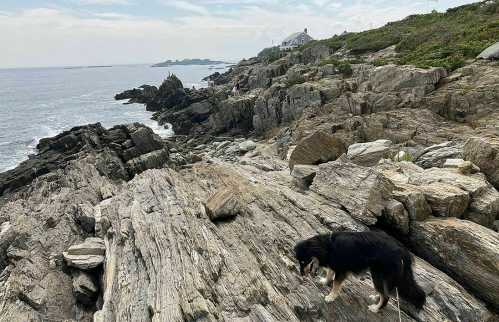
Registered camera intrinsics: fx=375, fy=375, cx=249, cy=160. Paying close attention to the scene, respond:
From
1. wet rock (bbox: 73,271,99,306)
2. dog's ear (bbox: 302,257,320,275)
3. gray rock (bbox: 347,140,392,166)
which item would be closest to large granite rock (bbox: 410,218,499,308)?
dog's ear (bbox: 302,257,320,275)

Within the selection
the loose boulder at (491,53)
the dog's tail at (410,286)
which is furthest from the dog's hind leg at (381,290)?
the loose boulder at (491,53)

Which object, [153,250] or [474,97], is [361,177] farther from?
[474,97]

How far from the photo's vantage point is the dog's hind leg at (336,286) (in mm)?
7582

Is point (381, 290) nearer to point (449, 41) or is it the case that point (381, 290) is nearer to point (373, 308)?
point (373, 308)

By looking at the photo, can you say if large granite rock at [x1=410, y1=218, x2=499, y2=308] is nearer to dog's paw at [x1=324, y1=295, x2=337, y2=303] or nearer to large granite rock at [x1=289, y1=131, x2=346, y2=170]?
dog's paw at [x1=324, y1=295, x2=337, y2=303]

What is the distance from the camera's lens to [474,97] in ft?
78.2

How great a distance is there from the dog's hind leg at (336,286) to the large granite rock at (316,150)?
7908 mm

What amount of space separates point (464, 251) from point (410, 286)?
6.08ft

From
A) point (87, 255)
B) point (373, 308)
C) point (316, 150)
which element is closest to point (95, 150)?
point (87, 255)

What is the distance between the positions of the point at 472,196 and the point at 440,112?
17528mm

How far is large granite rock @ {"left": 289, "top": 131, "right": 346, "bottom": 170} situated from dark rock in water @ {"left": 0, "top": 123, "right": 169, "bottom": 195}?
62.6 feet

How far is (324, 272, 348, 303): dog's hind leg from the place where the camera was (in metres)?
7.58

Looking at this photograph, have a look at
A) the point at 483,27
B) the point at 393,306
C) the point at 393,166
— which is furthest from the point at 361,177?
the point at 483,27

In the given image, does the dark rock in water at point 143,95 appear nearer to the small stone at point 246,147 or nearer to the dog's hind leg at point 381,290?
the small stone at point 246,147
